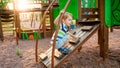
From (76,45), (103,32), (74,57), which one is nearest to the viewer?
(76,45)

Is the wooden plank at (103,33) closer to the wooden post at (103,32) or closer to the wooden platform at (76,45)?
the wooden post at (103,32)

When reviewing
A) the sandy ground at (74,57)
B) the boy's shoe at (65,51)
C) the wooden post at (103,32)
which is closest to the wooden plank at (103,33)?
the wooden post at (103,32)

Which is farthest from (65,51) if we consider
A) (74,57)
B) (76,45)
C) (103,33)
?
(103,33)

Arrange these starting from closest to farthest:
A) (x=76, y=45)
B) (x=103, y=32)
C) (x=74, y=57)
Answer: (x=76, y=45) → (x=103, y=32) → (x=74, y=57)

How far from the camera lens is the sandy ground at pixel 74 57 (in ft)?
20.7

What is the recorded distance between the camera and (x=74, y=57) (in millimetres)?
7008

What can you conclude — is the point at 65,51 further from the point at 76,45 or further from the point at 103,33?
the point at 103,33

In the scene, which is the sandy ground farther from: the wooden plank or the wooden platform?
the wooden platform

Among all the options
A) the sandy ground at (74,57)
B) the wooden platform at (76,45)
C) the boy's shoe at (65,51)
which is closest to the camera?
the wooden platform at (76,45)

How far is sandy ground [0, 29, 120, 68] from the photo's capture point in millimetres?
6323

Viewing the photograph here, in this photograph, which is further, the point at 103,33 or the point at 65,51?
the point at 103,33

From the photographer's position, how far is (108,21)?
682 centimetres

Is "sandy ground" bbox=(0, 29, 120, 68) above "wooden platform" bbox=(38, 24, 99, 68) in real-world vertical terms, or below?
below

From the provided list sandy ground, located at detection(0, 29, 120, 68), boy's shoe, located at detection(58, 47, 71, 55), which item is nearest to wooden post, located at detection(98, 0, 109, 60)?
sandy ground, located at detection(0, 29, 120, 68)
